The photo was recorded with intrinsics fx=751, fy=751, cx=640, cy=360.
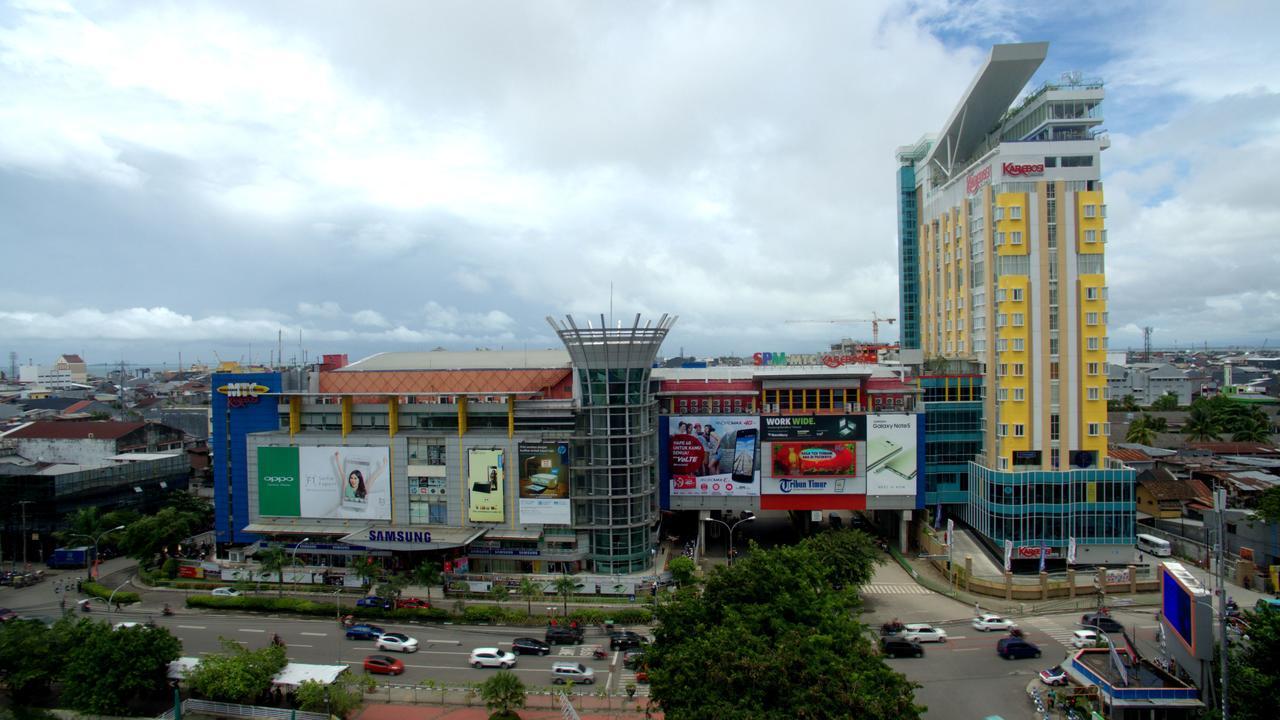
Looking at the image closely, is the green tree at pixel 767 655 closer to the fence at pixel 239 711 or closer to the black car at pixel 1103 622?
the fence at pixel 239 711

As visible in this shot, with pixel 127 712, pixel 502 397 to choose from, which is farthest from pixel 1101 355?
pixel 127 712

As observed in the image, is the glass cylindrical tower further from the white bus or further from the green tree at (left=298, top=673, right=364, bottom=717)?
the white bus

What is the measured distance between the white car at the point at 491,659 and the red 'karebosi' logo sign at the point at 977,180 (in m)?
65.5

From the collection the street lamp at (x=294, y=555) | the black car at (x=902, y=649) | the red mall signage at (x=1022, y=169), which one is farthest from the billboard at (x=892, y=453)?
the street lamp at (x=294, y=555)

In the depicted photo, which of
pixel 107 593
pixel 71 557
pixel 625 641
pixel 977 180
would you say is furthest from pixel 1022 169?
pixel 71 557

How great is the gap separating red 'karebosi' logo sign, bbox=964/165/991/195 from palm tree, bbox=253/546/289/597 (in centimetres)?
7925

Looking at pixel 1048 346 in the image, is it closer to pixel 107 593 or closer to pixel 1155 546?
pixel 1155 546

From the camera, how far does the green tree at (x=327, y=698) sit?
4356 centimetres

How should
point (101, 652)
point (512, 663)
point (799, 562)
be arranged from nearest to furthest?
point (101, 652), point (799, 562), point (512, 663)

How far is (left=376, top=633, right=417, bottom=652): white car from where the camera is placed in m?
56.7

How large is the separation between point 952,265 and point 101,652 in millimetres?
85775

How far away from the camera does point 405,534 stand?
72312 mm

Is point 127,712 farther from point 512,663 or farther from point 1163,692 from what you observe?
point 1163,692

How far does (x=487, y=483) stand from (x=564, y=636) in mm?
20230
